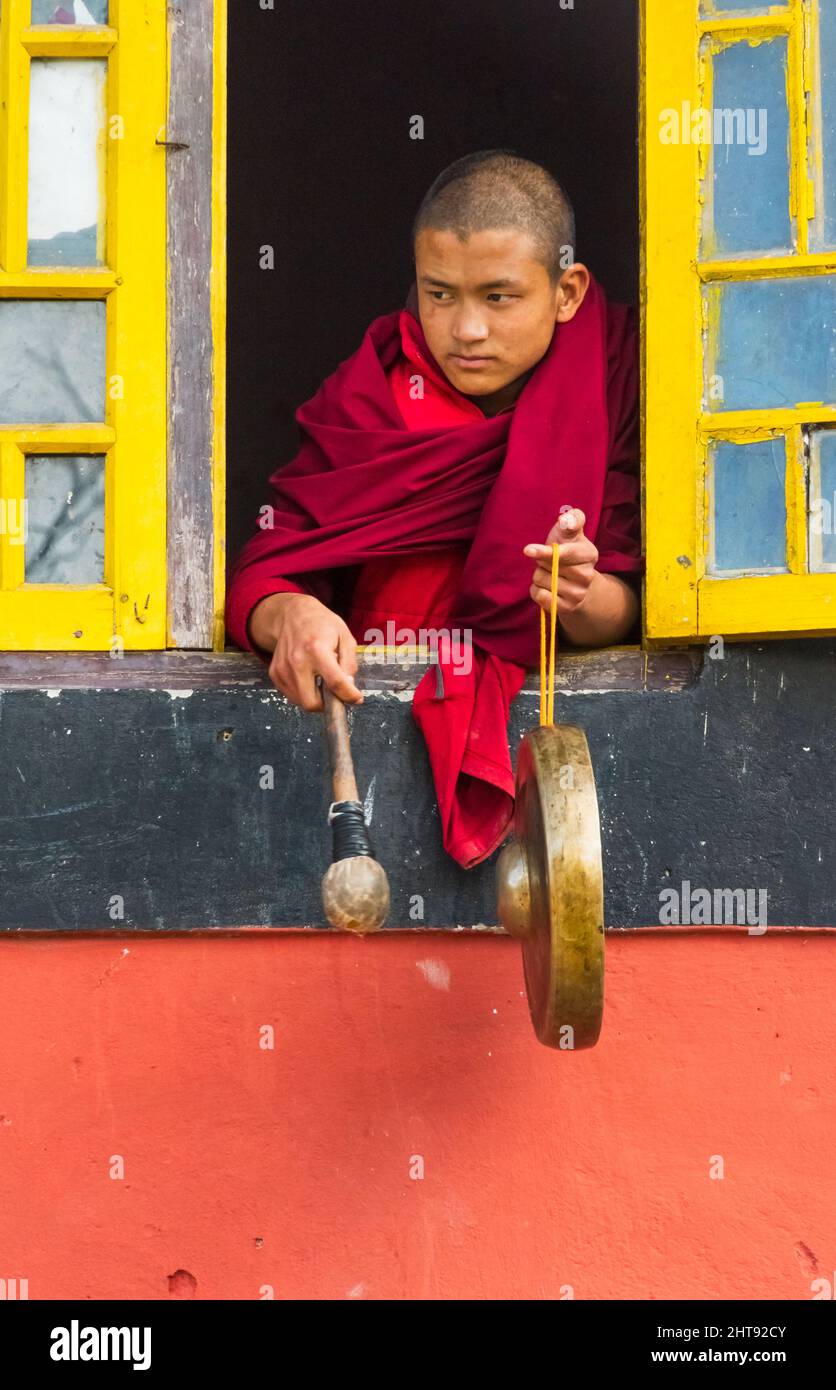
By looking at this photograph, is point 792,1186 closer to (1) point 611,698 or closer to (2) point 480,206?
(1) point 611,698

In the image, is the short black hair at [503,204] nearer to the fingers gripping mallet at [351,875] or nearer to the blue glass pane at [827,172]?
the blue glass pane at [827,172]

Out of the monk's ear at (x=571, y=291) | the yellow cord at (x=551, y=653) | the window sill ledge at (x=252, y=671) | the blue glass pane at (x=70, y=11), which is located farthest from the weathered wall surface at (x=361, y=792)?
the blue glass pane at (x=70, y=11)

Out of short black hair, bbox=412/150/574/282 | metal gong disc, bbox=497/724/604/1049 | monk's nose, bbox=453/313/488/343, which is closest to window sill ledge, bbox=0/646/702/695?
metal gong disc, bbox=497/724/604/1049

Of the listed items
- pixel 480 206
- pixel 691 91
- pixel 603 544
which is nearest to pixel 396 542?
pixel 603 544

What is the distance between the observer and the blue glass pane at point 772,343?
2.78 m

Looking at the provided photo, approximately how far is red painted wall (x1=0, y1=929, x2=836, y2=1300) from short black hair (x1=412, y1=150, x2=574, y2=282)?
109 cm

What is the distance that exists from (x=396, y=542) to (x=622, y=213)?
1.86 m

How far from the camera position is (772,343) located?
→ 2797 millimetres

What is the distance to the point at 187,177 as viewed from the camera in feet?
9.57

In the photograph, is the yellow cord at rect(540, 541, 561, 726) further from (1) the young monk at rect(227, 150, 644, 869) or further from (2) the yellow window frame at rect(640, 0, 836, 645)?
(2) the yellow window frame at rect(640, 0, 836, 645)

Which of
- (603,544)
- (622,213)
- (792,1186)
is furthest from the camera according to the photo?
(622,213)

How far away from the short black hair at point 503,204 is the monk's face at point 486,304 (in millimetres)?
20

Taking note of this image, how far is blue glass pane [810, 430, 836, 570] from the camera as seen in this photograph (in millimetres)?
2748

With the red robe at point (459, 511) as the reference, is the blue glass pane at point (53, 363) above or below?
above
